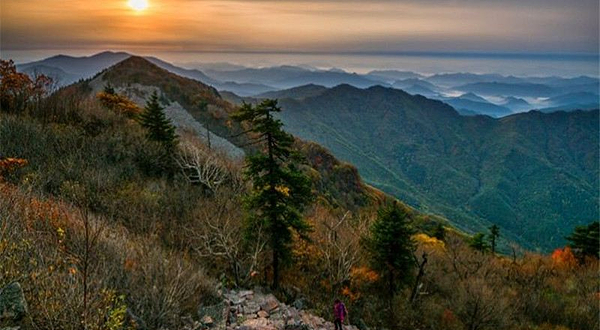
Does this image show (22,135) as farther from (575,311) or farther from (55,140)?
(575,311)

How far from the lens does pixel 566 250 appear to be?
50.7 meters

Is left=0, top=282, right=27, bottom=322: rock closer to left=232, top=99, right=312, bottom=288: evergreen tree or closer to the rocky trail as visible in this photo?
the rocky trail

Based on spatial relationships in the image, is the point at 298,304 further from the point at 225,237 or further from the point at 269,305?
the point at 225,237

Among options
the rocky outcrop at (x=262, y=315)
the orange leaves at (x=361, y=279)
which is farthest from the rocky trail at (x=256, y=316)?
the orange leaves at (x=361, y=279)

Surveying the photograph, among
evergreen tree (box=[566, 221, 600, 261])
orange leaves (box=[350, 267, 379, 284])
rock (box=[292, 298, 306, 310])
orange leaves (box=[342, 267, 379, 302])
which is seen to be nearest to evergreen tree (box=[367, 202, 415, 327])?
orange leaves (box=[350, 267, 379, 284])

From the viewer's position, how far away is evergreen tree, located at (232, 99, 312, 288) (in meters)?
19.1

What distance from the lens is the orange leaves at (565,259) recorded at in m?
47.4

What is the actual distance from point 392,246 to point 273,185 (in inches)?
384

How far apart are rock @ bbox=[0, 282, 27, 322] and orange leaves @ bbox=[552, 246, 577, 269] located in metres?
54.0

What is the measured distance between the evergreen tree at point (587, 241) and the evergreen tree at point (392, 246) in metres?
35.1

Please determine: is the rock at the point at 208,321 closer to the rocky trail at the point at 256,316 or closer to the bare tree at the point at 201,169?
the rocky trail at the point at 256,316

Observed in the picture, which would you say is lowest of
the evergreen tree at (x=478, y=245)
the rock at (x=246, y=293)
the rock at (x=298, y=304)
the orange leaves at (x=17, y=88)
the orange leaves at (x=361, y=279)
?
the evergreen tree at (x=478, y=245)

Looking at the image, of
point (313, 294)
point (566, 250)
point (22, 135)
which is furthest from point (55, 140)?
point (566, 250)

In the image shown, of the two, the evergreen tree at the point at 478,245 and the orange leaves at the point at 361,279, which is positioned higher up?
the orange leaves at the point at 361,279
